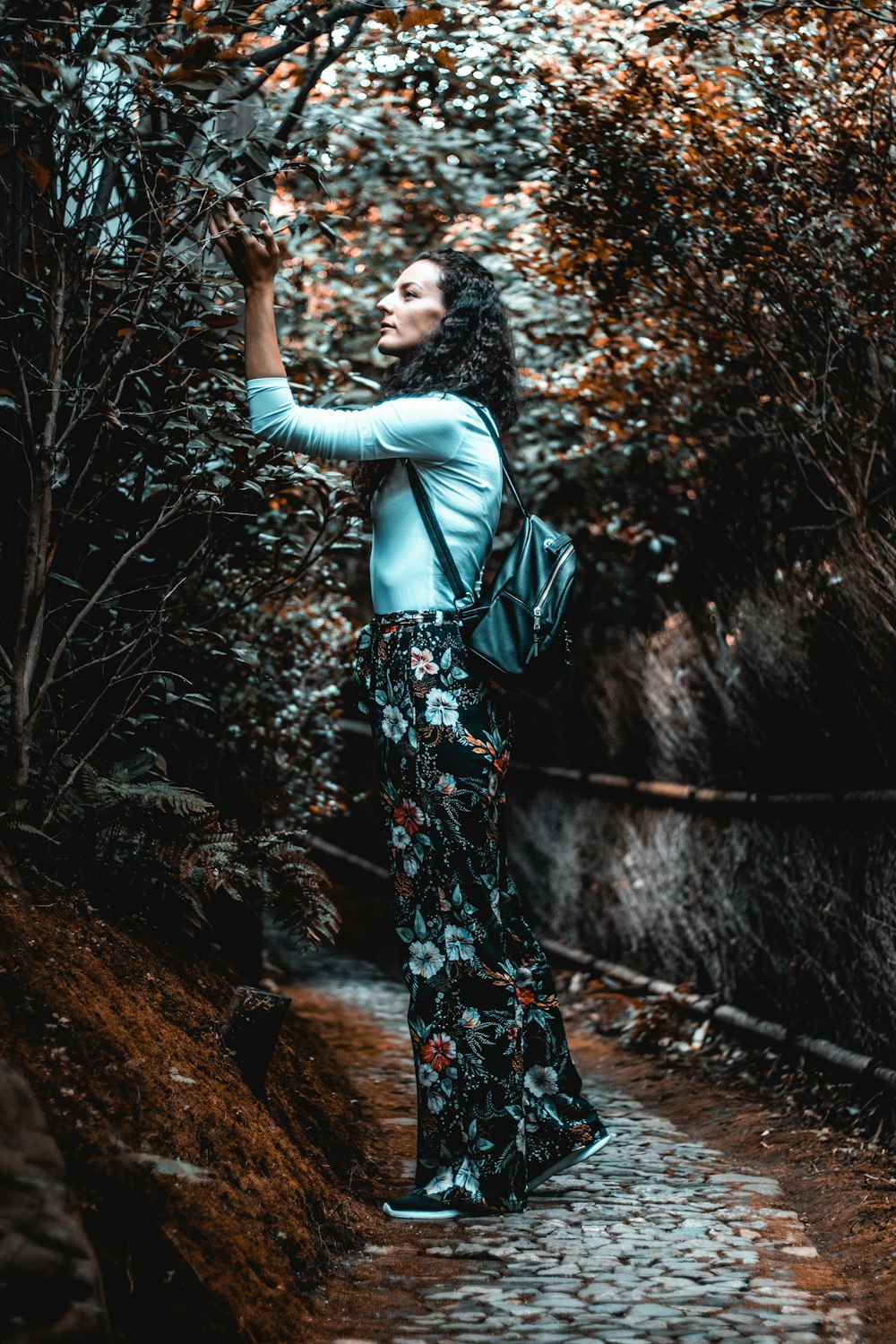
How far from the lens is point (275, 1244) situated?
2.52m

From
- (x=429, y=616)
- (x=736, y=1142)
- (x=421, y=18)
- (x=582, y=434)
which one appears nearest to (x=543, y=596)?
(x=429, y=616)

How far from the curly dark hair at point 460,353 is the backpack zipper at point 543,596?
424 mm

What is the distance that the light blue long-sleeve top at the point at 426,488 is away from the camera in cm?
307

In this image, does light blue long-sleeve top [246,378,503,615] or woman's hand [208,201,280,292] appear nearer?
woman's hand [208,201,280,292]

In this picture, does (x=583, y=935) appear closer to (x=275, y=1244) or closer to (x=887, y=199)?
(x=887, y=199)

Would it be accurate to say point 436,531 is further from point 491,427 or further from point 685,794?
point 685,794

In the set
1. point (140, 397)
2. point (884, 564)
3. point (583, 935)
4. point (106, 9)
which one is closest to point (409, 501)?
point (140, 397)

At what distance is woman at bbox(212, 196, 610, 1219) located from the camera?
10.3 feet

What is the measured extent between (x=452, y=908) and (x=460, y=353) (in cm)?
134

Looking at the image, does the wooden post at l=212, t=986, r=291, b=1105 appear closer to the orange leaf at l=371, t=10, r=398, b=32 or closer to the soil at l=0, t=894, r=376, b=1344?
the soil at l=0, t=894, r=376, b=1344

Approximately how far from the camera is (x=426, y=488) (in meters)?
3.24

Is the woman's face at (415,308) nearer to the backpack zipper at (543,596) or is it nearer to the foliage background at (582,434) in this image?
the foliage background at (582,434)

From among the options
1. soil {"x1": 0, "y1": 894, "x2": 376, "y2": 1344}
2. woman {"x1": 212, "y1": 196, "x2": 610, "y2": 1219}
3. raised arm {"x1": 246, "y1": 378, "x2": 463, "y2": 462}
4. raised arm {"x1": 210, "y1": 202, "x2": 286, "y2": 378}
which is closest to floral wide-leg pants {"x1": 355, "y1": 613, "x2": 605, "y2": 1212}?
woman {"x1": 212, "y1": 196, "x2": 610, "y2": 1219}

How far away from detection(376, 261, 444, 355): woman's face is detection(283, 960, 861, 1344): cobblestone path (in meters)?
2.09
